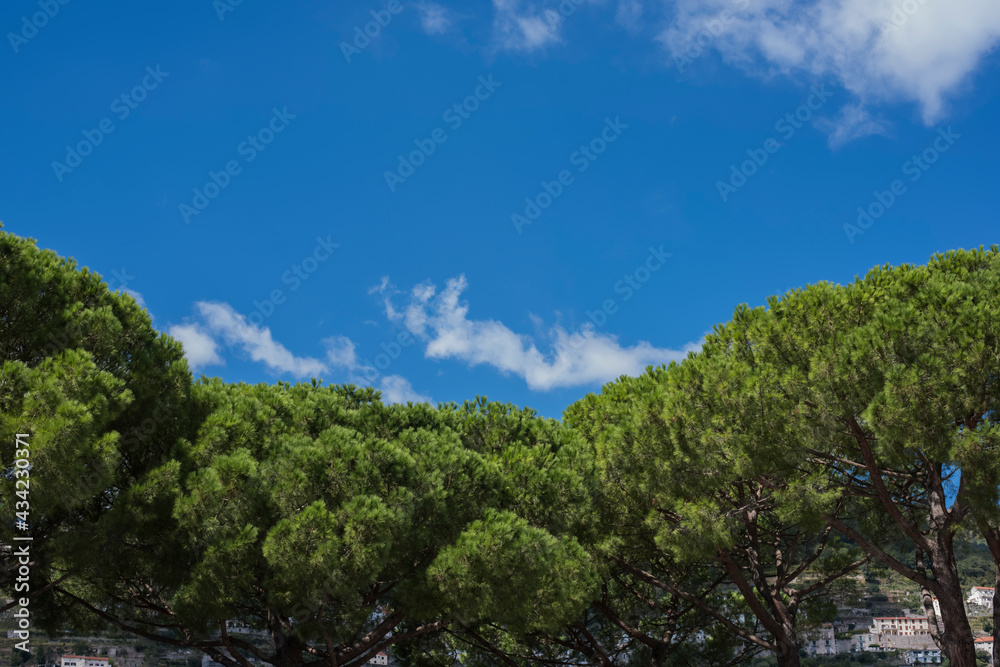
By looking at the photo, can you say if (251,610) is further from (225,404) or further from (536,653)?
(536,653)

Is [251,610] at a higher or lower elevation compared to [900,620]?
lower

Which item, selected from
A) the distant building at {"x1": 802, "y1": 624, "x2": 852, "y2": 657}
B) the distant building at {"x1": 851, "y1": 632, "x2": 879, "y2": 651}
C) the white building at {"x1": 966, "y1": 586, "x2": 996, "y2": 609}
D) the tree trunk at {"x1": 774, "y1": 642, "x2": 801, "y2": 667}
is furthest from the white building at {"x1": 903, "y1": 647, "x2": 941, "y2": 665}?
the tree trunk at {"x1": 774, "y1": 642, "x2": 801, "y2": 667}

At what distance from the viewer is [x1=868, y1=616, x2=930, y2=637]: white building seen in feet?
139

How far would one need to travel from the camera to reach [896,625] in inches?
1769

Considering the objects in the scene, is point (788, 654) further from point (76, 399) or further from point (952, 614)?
point (76, 399)

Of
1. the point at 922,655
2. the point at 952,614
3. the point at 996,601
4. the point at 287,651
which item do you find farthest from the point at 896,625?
the point at 287,651

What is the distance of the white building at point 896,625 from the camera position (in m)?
42.3

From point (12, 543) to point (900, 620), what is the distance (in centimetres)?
5210

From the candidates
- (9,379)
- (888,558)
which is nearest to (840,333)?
(888,558)

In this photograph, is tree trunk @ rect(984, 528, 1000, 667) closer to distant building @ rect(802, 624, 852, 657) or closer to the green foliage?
the green foliage

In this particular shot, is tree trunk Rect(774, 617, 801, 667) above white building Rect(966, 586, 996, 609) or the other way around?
the other way around

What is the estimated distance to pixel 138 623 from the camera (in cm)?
946

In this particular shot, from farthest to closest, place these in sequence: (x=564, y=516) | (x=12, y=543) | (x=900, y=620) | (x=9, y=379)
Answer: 1. (x=900, y=620)
2. (x=564, y=516)
3. (x=12, y=543)
4. (x=9, y=379)

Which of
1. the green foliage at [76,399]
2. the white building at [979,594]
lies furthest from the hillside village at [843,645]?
the green foliage at [76,399]
